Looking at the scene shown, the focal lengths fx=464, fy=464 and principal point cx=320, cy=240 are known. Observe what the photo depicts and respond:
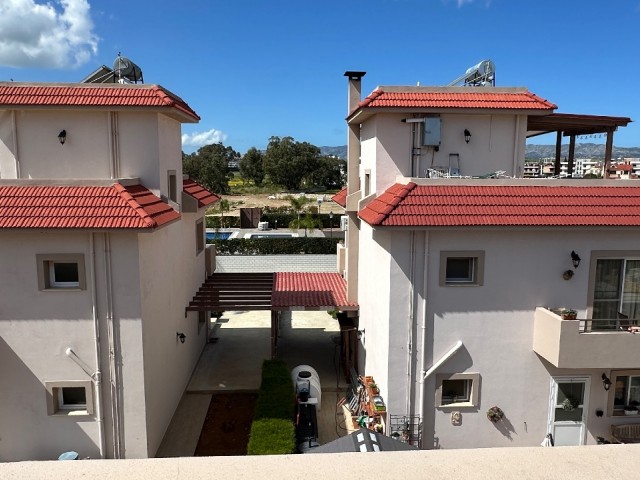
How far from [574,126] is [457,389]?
11290 millimetres

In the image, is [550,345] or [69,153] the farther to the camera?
[69,153]

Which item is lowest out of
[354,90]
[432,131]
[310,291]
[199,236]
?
[310,291]

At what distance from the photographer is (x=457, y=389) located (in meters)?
12.6

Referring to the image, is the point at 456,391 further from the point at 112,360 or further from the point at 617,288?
the point at 112,360

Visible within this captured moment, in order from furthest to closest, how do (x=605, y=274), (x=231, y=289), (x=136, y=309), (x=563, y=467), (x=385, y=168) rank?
Result: (x=231, y=289) → (x=385, y=168) → (x=605, y=274) → (x=136, y=309) → (x=563, y=467)

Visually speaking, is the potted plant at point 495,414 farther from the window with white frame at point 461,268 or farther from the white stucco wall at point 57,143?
the white stucco wall at point 57,143

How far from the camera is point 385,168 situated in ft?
47.8

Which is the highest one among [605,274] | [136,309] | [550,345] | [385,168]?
[385,168]

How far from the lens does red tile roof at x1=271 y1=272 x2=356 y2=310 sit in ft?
54.0

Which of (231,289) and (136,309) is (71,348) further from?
(231,289)

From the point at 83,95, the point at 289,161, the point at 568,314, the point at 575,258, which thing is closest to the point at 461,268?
the point at 568,314

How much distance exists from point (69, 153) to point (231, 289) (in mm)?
8196

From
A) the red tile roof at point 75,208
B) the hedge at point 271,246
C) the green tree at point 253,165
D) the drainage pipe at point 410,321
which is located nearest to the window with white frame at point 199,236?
the red tile roof at point 75,208

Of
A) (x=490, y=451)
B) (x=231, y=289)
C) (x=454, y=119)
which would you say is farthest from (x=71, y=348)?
(x=454, y=119)
